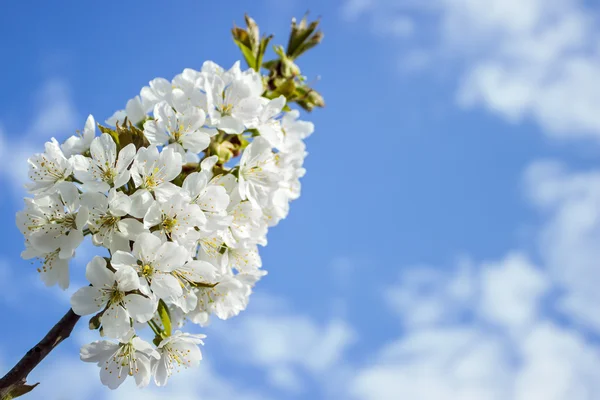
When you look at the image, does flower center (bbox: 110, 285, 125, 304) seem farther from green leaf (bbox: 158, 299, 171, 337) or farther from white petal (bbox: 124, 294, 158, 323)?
green leaf (bbox: 158, 299, 171, 337)

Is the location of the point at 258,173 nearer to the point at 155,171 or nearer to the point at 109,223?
the point at 155,171

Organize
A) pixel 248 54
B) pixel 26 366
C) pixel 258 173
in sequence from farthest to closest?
1. pixel 248 54
2. pixel 258 173
3. pixel 26 366

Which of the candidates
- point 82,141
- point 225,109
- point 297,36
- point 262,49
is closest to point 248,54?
point 262,49

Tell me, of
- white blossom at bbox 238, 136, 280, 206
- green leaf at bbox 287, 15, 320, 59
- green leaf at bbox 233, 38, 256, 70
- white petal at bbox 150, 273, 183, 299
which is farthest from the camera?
green leaf at bbox 287, 15, 320, 59

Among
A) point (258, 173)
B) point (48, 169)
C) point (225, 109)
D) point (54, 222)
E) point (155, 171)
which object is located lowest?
point (54, 222)

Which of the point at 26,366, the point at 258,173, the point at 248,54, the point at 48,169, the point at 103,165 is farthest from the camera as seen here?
the point at 248,54

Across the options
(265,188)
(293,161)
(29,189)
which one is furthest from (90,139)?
(293,161)

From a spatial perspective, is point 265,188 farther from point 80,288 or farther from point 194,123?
point 80,288

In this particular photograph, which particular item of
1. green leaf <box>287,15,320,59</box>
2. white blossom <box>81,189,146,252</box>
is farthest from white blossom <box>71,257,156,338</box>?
green leaf <box>287,15,320,59</box>
